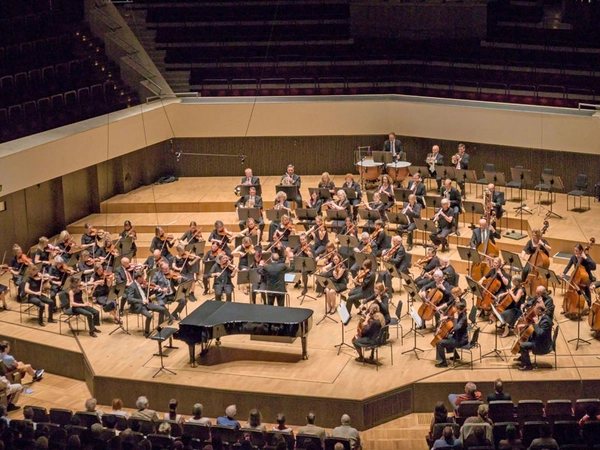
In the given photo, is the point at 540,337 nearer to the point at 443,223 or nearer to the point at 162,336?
the point at 443,223

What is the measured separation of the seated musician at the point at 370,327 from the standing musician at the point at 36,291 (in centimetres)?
495

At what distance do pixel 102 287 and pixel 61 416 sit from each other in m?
3.74

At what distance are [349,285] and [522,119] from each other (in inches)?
215

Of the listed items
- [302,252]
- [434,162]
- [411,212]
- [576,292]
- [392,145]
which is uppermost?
[392,145]

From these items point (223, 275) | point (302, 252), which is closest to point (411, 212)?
point (302, 252)

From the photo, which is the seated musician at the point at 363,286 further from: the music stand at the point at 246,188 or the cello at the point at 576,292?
the music stand at the point at 246,188

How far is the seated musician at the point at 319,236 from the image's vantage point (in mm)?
16203

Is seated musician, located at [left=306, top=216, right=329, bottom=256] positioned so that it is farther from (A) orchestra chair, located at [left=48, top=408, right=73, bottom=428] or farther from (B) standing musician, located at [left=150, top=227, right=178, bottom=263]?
(A) orchestra chair, located at [left=48, top=408, right=73, bottom=428]

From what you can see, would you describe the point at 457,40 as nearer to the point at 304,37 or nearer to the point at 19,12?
the point at 304,37

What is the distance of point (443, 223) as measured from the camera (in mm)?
16891

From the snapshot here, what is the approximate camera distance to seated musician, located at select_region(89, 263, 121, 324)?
14969 mm

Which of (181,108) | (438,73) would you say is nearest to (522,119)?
(438,73)

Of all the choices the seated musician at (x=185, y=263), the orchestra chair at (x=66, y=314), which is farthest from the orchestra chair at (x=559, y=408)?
the orchestra chair at (x=66, y=314)

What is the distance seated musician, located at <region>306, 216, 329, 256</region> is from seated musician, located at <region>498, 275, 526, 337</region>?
3490 mm
